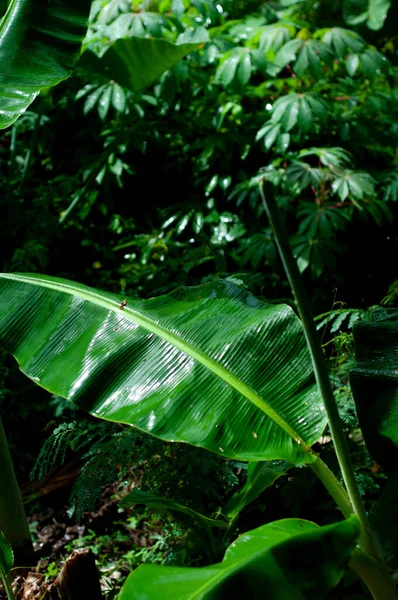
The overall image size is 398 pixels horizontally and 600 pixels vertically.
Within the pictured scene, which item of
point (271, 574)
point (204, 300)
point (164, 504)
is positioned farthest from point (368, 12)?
point (271, 574)

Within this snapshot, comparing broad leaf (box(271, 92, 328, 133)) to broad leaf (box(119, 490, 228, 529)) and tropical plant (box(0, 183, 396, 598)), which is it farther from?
broad leaf (box(119, 490, 228, 529))

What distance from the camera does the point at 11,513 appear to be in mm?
1741

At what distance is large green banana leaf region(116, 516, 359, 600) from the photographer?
910 mm

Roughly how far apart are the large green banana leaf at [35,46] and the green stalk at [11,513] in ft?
3.19

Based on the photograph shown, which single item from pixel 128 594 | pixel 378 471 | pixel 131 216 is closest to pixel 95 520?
pixel 378 471

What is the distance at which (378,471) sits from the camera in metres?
2.07

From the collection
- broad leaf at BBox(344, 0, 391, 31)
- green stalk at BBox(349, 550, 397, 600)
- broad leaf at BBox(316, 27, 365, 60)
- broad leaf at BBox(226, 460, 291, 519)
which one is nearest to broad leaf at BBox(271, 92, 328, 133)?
broad leaf at BBox(316, 27, 365, 60)

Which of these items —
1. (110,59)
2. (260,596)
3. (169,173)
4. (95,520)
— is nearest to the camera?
(260,596)

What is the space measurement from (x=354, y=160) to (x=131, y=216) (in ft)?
5.36

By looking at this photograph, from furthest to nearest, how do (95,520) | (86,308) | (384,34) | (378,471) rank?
(384,34) → (95,520) → (378,471) → (86,308)

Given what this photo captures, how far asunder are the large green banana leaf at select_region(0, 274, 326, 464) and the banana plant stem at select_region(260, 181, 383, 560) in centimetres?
10

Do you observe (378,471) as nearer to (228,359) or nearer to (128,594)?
(228,359)

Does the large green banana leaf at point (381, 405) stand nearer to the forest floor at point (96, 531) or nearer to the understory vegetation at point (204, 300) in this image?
the understory vegetation at point (204, 300)

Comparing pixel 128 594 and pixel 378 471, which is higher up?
pixel 128 594
